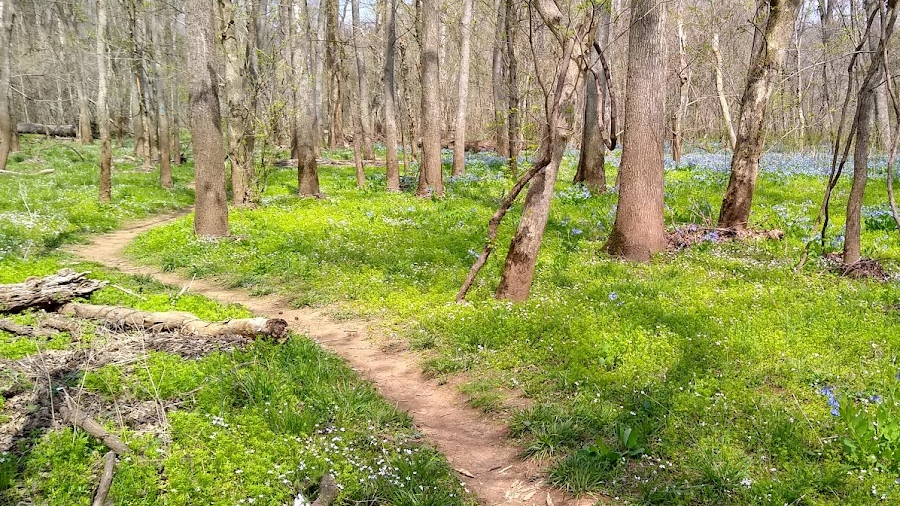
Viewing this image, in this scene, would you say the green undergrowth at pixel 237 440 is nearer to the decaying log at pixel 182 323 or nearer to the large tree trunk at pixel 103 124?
the decaying log at pixel 182 323

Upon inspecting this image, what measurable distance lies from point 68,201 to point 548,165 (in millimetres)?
13395

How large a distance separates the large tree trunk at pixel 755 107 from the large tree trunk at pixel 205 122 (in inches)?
369

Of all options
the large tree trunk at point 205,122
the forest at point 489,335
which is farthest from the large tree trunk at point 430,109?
the large tree trunk at point 205,122

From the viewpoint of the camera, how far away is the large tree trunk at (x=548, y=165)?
241 inches

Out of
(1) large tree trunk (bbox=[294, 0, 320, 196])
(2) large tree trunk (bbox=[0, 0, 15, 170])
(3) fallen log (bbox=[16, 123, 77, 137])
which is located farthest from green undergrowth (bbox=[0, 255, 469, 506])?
(3) fallen log (bbox=[16, 123, 77, 137])

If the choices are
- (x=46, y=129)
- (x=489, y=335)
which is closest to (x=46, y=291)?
(x=489, y=335)

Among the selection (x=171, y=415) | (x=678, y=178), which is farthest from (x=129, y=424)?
(x=678, y=178)

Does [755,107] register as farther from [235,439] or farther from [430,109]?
[235,439]

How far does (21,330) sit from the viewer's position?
5.22 m

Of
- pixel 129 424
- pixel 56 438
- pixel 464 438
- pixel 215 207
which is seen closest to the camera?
pixel 56 438

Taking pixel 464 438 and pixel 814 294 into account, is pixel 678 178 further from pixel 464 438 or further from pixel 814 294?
pixel 464 438

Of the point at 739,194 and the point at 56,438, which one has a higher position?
the point at 739,194

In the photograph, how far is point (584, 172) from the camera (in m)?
14.8

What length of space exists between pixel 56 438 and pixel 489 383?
3347mm
